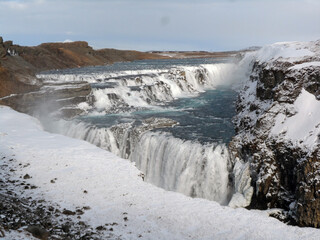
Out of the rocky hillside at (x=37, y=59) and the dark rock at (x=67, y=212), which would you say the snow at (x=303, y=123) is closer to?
the dark rock at (x=67, y=212)

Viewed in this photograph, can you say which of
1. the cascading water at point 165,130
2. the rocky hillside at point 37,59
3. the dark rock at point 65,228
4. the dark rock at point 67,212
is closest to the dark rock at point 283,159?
the cascading water at point 165,130

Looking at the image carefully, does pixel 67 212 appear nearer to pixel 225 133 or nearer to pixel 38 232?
pixel 38 232

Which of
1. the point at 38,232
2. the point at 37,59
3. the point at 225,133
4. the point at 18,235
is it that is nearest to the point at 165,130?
the point at 225,133

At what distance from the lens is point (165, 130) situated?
1988 cm

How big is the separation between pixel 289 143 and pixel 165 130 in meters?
8.28

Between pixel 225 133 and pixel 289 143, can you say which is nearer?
pixel 289 143

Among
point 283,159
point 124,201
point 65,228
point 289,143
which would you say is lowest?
point 124,201

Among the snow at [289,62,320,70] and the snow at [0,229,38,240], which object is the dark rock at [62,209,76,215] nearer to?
the snow at [0,229,38,240]

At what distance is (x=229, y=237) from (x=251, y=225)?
1097mm

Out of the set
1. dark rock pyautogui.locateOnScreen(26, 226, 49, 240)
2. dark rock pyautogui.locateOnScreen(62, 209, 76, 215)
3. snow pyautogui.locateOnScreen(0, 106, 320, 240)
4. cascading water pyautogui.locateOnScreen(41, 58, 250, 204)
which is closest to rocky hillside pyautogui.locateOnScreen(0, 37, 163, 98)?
cascading water pyautogui.locateOnScreen(41, 58, 250, 204)

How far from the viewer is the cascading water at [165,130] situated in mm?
15867

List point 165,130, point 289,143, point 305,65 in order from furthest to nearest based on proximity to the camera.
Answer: point 165,130 → point 305,65 → point 289,143

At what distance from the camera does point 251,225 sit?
9.82 metres


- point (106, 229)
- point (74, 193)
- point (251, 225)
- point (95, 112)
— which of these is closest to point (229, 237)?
point (251, 225)
